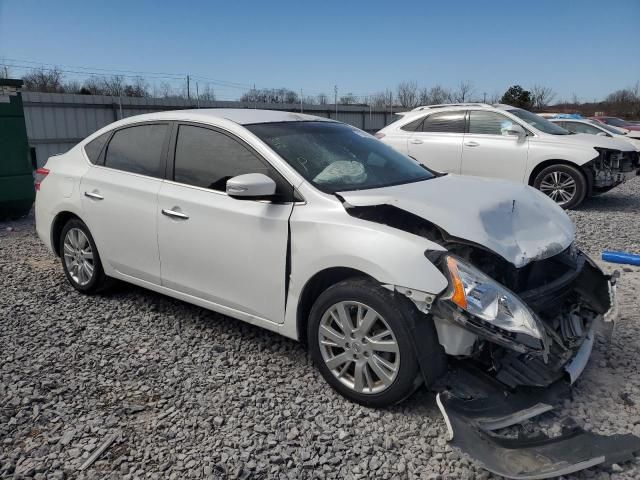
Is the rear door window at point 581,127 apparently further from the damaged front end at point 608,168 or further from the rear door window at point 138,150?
the rear door window at point 138,150

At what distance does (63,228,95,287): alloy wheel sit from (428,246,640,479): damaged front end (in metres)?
3.19

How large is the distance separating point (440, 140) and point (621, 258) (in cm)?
432

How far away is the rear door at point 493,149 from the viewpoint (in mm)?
8781

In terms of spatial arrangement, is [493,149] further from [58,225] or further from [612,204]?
[58,225]

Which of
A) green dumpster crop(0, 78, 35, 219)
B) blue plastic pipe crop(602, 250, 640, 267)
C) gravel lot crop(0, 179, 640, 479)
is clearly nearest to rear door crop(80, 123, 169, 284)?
gravel lot crop(0, 179, 640, 479)

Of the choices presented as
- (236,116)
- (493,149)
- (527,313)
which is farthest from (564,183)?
(527,313)

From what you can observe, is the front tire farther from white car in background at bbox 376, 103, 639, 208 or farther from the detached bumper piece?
white car in background at bbox 376, 103, 639, 208

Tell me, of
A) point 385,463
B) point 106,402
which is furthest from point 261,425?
point 106,402

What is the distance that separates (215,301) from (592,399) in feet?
7.89

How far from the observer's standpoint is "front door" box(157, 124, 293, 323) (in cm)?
325

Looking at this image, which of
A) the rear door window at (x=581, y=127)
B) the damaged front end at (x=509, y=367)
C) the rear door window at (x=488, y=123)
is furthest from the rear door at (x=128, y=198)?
the rear door window at (x=581, y=127)

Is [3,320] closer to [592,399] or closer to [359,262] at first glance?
[359,262]

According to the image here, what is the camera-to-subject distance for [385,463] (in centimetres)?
255

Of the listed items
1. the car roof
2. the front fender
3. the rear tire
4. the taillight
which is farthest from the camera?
the taillight
